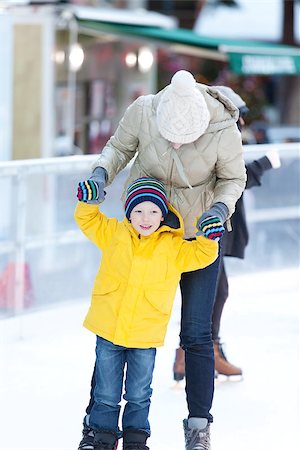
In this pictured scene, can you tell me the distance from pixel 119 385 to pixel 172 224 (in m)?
0.57

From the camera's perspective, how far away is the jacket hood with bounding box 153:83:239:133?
3.63 meters

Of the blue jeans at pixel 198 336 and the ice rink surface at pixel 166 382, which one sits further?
the ice rink surface at pixel 166 382

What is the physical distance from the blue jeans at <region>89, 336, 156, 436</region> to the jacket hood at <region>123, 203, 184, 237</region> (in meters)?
0.39

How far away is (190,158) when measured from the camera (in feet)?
11.9

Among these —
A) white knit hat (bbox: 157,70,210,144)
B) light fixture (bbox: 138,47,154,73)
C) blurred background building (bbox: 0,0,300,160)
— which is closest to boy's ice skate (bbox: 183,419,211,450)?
white knit hat (bbox: 157,70,210,144)

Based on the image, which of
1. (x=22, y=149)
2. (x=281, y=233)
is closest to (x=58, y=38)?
(x=22, y=149)

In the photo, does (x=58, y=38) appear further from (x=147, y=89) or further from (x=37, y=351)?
(x=37, y=351)

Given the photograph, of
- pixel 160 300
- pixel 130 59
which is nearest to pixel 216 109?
pixel 160 300

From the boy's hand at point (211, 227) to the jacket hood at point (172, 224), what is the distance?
0.18m

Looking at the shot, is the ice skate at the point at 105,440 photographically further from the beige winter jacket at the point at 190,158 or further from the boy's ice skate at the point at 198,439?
the beige winter jacket at the point at 190,158

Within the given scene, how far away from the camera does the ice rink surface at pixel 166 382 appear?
4.18m

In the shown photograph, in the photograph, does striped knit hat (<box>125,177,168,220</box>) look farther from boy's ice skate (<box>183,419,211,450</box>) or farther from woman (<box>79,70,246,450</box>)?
boy's ice skate (<box>183,419,211,450</box>)

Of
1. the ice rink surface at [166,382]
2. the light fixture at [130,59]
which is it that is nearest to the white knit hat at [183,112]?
the ice rink surface at [166,382]

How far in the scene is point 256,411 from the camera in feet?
14.8
